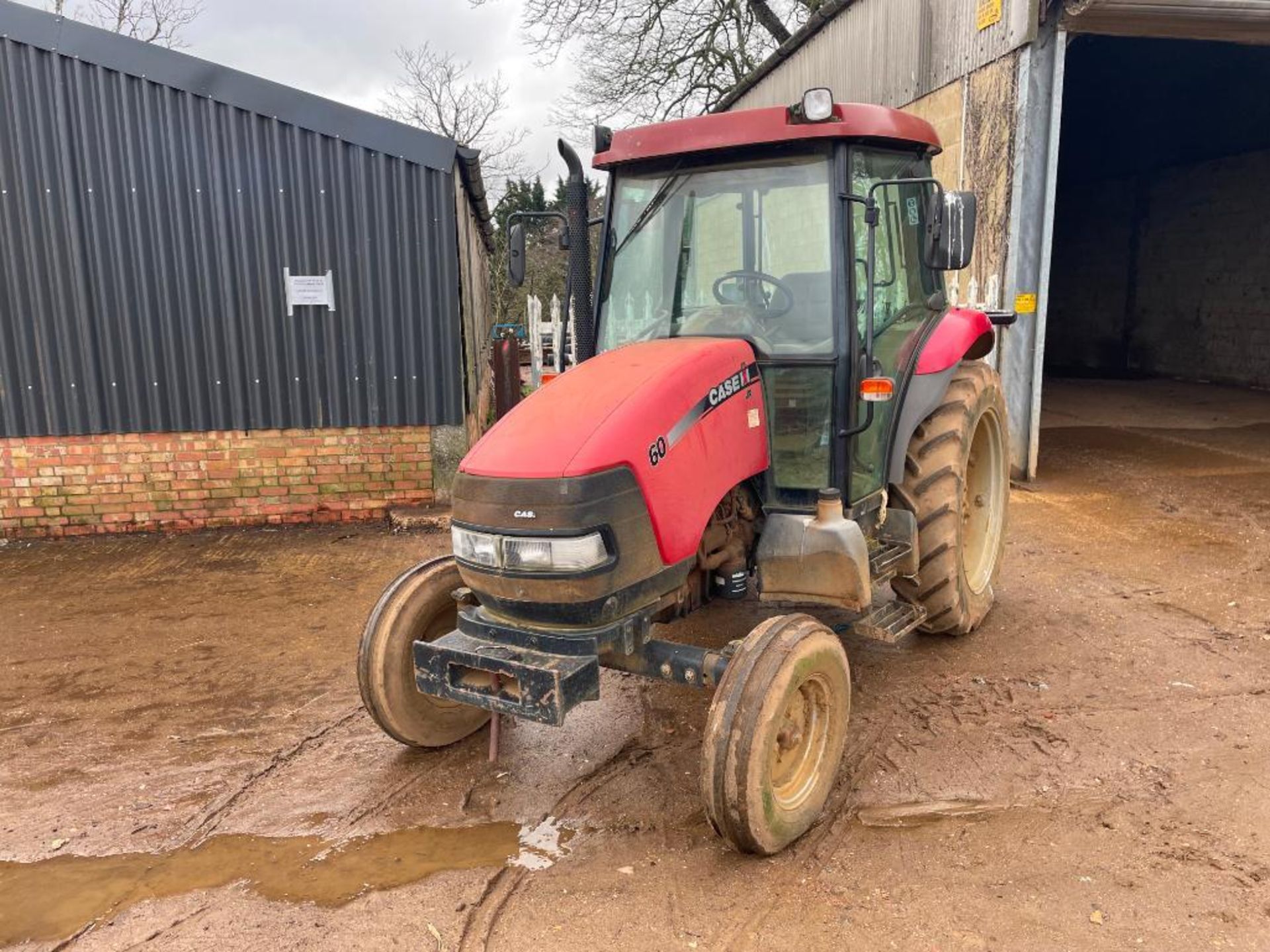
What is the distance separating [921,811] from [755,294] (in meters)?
2.04

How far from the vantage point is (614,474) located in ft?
9.59

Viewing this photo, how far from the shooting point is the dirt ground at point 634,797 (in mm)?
Result: 2760

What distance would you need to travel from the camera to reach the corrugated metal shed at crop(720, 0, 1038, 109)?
25.3 ft

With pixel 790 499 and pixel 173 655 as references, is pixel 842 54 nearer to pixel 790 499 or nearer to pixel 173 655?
pixel 790 499

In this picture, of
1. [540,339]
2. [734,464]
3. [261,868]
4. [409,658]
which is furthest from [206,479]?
[540,339]

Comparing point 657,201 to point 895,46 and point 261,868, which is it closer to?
point 261,868

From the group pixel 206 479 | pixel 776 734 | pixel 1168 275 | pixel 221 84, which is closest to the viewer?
pixel 776 734

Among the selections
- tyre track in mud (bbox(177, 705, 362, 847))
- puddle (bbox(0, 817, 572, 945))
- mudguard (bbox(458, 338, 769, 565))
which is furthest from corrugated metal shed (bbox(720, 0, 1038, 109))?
puddle (bbox(0, 817, 572, 945))

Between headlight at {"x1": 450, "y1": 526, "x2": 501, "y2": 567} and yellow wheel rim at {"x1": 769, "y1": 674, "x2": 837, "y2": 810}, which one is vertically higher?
headlight at {"x1": 450, "y1": 526, "x2": 501, "y2": 567}

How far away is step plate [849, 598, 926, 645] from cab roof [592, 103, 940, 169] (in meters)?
1.96

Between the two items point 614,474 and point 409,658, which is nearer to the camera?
point 614,474

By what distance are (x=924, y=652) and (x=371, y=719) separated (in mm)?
2676

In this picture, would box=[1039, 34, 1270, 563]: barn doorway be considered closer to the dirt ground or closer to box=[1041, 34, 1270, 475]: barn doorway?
box=[1041, 34, 1270, 475]: barn doorway

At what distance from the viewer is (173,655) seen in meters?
5.02
